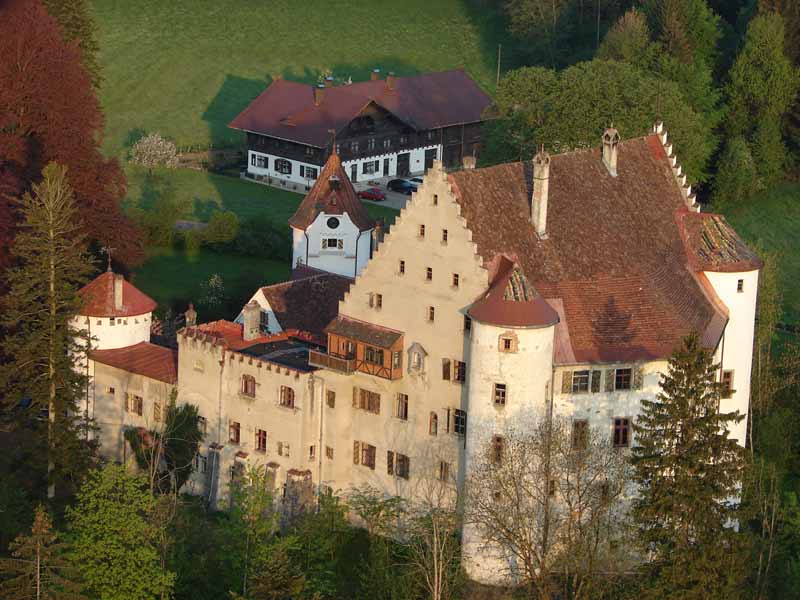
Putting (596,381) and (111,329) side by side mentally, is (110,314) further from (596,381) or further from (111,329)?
(596,381)

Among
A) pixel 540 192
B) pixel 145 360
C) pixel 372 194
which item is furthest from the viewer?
pixel 372 194

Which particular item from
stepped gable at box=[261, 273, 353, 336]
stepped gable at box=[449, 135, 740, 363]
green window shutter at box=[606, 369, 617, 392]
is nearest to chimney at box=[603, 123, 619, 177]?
stepped gable at box=[449, 135, 740, 363]

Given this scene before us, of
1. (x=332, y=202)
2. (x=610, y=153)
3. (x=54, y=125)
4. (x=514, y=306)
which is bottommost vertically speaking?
(x=514, y=306)

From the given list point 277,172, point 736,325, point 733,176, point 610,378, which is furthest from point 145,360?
point 277,172

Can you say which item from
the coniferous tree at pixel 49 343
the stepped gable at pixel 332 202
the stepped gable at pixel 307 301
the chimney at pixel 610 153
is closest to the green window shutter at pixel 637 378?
the chimney at pixel 610 153

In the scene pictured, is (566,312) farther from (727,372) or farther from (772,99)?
(772,99)

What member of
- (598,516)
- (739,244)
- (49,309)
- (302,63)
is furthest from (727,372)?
(302,63)
